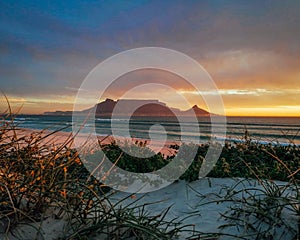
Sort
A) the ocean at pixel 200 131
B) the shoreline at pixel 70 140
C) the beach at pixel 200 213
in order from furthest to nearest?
the ocean at pixel 200 131, the shoreline at pixel 70 140, the beach at pixel 200 213

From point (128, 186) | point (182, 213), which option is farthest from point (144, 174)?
point (182, 213)

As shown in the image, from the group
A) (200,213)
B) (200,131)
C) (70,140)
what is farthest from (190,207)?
(200,131)

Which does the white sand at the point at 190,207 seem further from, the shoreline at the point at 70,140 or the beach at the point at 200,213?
the shoreline at the point at 70,140

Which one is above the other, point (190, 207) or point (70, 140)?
point (70, 140)

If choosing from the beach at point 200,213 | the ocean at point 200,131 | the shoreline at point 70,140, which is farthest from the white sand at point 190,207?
the ocean at point 200,131

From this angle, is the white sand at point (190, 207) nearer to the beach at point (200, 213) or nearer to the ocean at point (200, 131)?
the beach at point (200, 213)

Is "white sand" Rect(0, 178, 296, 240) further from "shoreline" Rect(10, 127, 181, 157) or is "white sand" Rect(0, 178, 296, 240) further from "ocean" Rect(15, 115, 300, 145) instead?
"ocean" Rect(15, 115, 300, 145)

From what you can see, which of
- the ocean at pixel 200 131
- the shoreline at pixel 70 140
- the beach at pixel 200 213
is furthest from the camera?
the ocean at pixel 200 131

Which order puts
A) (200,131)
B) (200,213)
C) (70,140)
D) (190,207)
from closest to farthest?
(70,140) < (200,213) < (190,207) < (200,131)

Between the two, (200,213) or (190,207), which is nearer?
(200,213)

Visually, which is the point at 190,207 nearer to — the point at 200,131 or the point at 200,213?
the point at 200,213

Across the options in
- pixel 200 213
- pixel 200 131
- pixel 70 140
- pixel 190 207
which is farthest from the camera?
pixel 200 131

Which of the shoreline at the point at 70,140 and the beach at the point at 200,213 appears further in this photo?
the shoreline at the point at 70,140

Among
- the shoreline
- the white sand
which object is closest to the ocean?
the shoreline
